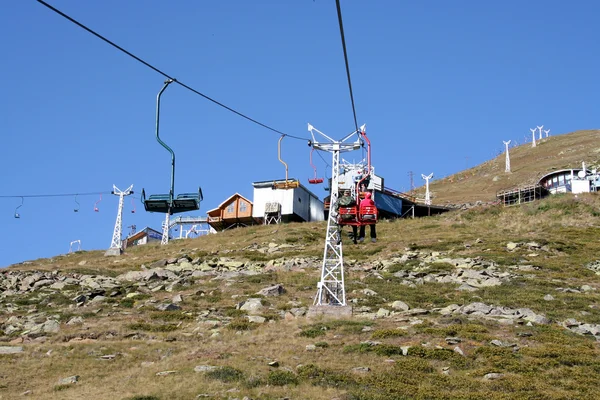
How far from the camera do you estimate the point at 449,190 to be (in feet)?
421

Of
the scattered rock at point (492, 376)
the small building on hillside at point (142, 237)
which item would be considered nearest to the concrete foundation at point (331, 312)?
the scattered rock at point (492, 376)

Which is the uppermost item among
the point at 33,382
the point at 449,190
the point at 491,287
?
the point at 449,190

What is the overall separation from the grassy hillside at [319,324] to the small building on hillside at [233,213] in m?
21.4

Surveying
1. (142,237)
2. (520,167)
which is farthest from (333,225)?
(520,167)

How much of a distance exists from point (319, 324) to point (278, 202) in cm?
5086

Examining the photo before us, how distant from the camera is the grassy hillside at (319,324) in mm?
23578

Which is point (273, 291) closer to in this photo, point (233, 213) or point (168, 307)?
point (168, 307)

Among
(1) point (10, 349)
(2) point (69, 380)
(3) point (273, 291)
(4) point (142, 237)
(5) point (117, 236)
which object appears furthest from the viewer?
(4) point (142, 237)

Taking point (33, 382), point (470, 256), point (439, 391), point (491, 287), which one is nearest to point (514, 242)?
point (470, 256)

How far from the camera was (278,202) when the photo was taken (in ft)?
274

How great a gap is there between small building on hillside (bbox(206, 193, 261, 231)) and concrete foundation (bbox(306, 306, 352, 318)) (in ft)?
169

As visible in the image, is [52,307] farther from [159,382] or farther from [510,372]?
[510,372]

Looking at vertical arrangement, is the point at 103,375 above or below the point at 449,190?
below

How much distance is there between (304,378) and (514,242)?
36432mm
